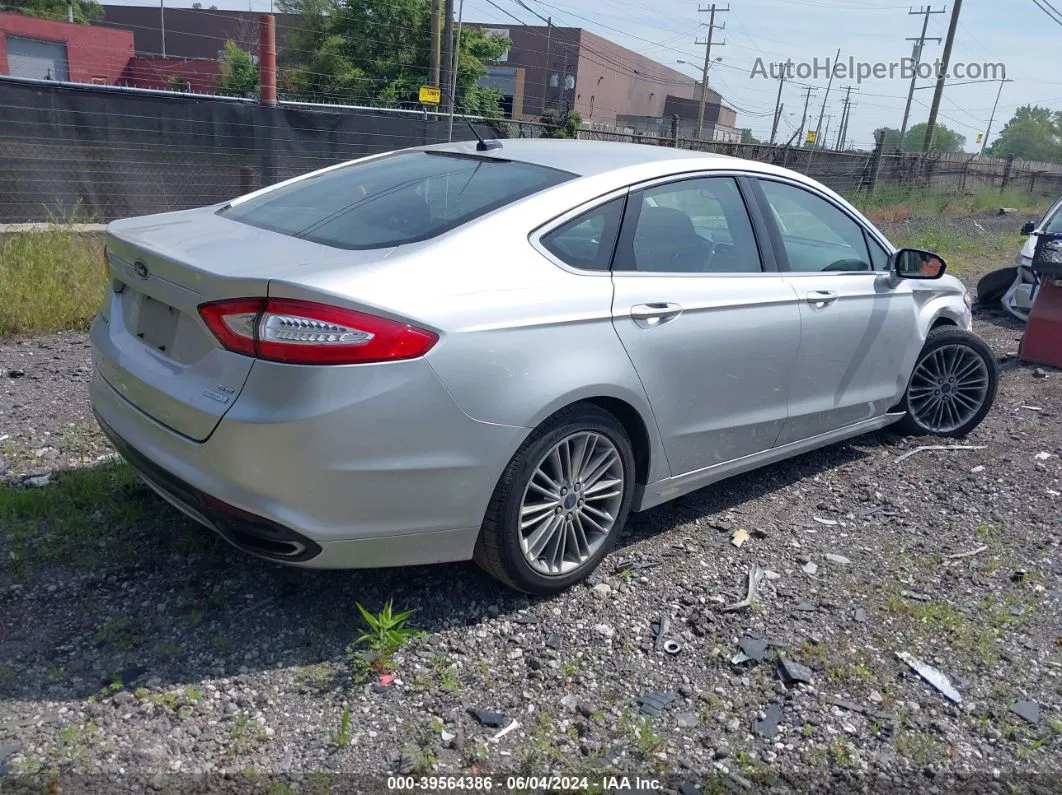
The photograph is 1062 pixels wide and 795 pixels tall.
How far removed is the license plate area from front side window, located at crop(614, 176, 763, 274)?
64.2 inches

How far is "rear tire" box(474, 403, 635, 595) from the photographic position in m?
3.24

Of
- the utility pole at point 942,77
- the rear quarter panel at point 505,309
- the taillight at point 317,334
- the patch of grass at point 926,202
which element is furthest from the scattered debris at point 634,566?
the utility pole at point 942,77

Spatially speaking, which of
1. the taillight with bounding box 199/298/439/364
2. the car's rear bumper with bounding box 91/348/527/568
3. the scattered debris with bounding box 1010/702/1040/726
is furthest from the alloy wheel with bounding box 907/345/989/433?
the taillight with bounding box 199/298/439/364

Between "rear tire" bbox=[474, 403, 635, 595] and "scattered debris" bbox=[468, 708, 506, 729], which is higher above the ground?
"rear tire" bbox=[474, 403, 635, 595]

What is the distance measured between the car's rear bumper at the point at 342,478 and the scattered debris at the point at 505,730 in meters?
0.62

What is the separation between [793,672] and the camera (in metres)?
3.20

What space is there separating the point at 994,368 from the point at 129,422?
4.93 m

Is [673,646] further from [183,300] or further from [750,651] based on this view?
[183,300]

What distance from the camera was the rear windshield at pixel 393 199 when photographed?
3.32 m

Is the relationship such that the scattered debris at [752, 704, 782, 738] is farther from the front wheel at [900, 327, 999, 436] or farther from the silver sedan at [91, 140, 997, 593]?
the front wheel at [900, 327, 999, 436]

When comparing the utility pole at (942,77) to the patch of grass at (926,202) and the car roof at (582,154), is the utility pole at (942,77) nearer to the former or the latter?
A: the patch of grass at (926,202)

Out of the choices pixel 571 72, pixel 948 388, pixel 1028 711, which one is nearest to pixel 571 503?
pixel 1028 711

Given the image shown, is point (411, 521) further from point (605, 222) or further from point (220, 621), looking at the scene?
point (605, 222)

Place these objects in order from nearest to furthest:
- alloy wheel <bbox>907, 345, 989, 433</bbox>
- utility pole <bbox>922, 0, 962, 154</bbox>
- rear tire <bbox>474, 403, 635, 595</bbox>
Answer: rear tire <bbox>474, 403, 635, 595</bbox> < alloy wheel <bbox>907, 345, 989, 433</bbox> < utility pole <bbox>922, 0, 962, 154</bbox>
